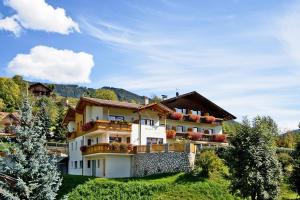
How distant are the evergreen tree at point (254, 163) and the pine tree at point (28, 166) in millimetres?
14870

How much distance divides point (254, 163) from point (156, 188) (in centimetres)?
879

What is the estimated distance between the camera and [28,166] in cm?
2158

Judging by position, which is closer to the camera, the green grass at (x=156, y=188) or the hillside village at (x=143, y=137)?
the green grass at (x=156, y=188)

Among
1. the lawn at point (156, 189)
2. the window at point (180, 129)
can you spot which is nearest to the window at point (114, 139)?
the lawn at point (156, 189)

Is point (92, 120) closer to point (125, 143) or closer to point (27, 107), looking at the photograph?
point (125, 143)

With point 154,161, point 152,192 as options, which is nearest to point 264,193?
point 152,192

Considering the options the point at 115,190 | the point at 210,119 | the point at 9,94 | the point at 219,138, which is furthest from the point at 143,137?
the point at 9,94

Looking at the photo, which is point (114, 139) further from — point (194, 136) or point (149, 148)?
point (194, 136)

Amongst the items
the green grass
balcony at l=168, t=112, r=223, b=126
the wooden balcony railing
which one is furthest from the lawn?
balcony at l=168, t=112, r=223, b=126

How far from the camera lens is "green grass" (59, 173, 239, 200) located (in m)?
35.3

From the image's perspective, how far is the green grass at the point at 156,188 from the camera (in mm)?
35312

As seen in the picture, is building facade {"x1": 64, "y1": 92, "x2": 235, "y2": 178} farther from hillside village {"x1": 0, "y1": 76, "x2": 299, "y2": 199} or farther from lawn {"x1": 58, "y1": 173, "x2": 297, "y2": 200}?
lawn {"x1": 58, "y1": 173, "x2": 297, "y2": 200}

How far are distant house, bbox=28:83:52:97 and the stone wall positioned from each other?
87397 millimetres

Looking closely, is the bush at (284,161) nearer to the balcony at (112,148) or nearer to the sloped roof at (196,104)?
the balcony at (112,148)
